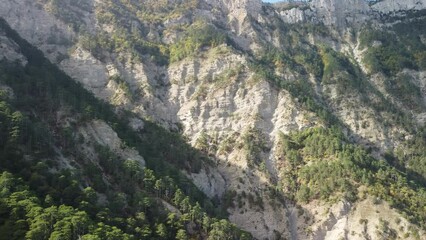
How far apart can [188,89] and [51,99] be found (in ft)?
185

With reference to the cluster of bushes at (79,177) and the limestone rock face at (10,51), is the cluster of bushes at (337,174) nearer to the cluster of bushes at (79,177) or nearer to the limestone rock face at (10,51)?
the cluster of bushes at (79,177)

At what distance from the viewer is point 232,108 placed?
157 meters

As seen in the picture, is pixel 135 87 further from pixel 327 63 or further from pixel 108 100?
pixel 327 63

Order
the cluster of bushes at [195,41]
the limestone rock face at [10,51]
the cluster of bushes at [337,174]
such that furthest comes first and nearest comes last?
1. the cluster of bushes at [195,41]
2. the limestone rock face at [10,51]
3. the cluster of bushes at [337,174]

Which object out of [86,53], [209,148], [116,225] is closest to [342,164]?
[209,148]

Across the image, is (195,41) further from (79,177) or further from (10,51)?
(79,177)

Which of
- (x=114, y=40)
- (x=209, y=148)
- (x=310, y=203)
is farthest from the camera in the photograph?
(x=114, y=40)

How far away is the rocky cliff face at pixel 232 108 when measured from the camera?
118438 millimetres

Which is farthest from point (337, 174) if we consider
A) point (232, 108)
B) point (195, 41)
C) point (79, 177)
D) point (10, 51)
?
point (10, 51)

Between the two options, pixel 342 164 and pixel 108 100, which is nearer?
pixel 342 164

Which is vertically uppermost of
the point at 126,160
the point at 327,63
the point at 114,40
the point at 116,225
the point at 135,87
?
the point at 327,63

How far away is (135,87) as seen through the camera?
161250mm

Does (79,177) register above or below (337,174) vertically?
below

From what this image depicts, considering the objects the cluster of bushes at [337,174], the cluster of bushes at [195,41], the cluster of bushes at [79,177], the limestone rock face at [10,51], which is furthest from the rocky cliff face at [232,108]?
the cluster of bushes at [79,177]
